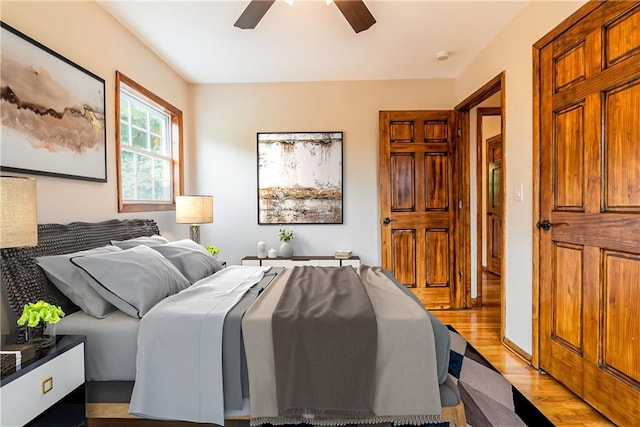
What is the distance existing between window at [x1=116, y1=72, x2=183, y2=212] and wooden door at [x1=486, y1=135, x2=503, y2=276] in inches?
191

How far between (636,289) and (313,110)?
3426 mm

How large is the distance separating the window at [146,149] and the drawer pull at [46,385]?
5.52 ft

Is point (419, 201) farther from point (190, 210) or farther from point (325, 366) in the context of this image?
point (325, 366)

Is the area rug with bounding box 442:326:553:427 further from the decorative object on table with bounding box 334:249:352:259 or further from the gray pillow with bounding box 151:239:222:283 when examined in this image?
the gray pillow with bounding box 151:239:222:283

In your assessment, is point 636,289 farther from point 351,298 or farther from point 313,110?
point 313,110

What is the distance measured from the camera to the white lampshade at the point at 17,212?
1239 millimetres

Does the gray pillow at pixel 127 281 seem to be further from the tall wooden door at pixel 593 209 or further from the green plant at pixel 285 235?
the tall wooden door at pixel 593 209

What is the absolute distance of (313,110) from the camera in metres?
4.18

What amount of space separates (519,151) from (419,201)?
4.67 ft

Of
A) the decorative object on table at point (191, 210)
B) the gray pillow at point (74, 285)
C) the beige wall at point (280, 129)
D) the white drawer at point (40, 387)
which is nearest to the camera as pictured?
the white drawer at point (40, 387)

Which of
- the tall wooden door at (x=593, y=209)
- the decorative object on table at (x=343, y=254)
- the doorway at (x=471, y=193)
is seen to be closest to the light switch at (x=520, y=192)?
the tall wooden door at (x=593, y=209)

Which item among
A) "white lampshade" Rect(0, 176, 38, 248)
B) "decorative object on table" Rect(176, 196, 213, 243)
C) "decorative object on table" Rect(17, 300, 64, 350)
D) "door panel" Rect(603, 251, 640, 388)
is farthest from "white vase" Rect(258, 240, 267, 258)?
"door panel" Rect(603, 251, 640, 388)

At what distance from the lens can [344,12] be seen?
2.30m

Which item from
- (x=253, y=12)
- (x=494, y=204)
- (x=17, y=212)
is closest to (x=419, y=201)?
(x=494, y=204)
